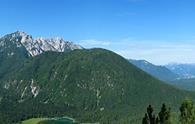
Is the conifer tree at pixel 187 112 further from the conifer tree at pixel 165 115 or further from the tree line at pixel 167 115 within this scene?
the conifer tree at pixel 165 115

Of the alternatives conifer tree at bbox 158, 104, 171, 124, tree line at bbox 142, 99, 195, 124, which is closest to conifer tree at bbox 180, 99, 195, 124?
tree line at bbox 142, 99, 195, 124

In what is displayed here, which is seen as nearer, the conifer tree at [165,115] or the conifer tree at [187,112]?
the conifer tree at [165,115]

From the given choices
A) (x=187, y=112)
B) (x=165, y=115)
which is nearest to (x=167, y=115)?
(x=165, y=115)

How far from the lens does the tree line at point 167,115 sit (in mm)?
91812

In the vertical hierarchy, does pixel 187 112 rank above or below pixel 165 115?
Result: above

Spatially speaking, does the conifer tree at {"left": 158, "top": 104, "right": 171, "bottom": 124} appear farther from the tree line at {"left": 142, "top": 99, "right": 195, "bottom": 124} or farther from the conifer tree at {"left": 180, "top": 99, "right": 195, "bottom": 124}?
the conifer tree at {"left": 180, "top": 99, "right": 195, "bottom": 124}

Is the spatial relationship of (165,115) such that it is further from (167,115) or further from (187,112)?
(187,112)

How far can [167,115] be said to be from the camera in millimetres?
91812

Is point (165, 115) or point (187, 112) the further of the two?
point (187, 112)

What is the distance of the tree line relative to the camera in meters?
91.8

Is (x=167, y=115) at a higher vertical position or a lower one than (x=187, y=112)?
lower

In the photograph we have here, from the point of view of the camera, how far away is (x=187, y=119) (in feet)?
306

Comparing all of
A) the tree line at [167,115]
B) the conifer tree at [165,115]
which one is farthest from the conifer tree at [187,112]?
the conifer tree at [165,115]

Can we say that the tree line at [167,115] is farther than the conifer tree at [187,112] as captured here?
No
